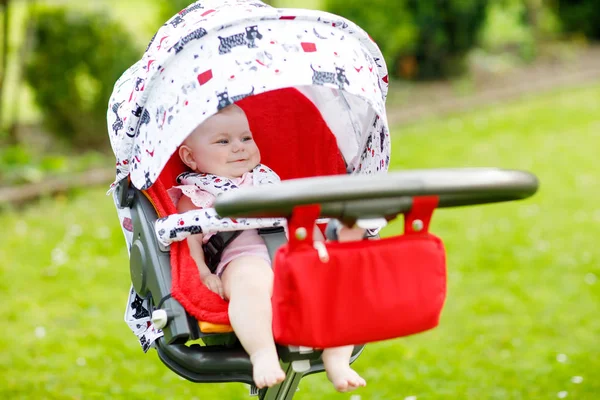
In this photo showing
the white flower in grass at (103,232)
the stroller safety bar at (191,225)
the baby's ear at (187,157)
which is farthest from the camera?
the white flower in grass at (103,232)

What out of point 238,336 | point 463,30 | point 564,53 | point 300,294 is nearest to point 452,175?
point 300,294

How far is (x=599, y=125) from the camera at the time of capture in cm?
794

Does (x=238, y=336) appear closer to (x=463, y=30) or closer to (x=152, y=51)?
(x=152, y=51)

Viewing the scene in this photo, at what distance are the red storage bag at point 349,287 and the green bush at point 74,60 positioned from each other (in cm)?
546

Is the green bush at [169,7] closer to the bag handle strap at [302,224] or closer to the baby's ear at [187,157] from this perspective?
the baby's ear at [187,157]

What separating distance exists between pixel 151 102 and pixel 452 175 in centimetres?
87

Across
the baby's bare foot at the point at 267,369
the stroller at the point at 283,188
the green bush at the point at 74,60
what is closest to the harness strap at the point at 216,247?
the stroller at the point at 283,188

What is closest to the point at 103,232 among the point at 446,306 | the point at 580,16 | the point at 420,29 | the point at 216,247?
the point at 446,306

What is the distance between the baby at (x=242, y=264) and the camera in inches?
83.4

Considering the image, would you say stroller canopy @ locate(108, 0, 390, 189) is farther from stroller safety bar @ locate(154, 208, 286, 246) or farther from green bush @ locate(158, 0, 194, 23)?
green bush @ locate(158, 0, 194, 23)

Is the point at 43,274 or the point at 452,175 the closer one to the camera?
the point at 452,175

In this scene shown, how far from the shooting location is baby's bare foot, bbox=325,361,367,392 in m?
2.12

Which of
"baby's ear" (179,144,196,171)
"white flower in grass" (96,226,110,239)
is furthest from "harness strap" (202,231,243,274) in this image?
"white flower in grass" (96,226,110,239)

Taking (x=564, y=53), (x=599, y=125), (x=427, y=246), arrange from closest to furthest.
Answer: (x=427, y=246), (x=599, y=125), (x=564, y=53)
